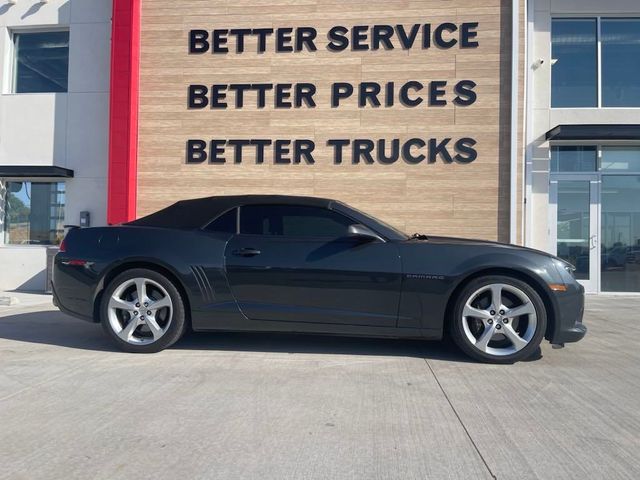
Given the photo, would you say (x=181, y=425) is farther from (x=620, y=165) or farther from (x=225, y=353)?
(x=620, y=165)

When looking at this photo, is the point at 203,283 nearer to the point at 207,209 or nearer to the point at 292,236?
the point at 207,209

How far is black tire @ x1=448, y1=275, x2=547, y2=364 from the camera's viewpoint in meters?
4.43

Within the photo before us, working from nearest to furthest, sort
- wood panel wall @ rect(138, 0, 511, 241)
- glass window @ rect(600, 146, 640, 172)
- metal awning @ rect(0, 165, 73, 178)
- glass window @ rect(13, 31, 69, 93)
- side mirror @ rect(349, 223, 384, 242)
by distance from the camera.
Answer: side mirror @ rect(349, 223, 384, 242) < wood panel wall @ rect(138, 0, 511, 241) < metal awning @ rect(0, 165, 73, 178) < glass window @ rect(600, 146, 640, 172) < glass window @ rect(13, 31, 69, 93)

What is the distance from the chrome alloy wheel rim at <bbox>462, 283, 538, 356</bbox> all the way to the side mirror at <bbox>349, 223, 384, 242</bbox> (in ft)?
3.21

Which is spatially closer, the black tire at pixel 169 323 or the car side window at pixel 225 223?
the black tire at pixel 169 323

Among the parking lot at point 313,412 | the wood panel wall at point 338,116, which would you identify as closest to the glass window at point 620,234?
the wood panel wall at point 338,116

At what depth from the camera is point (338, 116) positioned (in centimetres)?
915

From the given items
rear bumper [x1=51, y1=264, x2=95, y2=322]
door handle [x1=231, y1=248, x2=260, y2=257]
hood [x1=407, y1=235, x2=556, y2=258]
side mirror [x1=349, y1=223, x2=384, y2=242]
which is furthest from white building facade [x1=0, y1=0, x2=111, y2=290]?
hood [x1=407, y1=235, x2=556, y2=258]

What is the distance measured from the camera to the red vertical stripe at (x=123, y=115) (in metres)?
9.10

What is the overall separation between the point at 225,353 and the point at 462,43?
6.98 metres

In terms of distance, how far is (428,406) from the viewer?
3477mm

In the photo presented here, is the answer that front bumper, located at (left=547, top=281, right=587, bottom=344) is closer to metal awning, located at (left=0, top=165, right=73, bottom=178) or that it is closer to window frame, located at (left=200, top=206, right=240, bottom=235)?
window frame, located at (left=200, top=206, right=240, bottom=235)

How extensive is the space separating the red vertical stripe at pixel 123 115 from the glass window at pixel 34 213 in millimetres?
1724

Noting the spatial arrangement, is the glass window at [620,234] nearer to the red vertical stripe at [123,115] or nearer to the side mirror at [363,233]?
the side mirror at [363,233]
